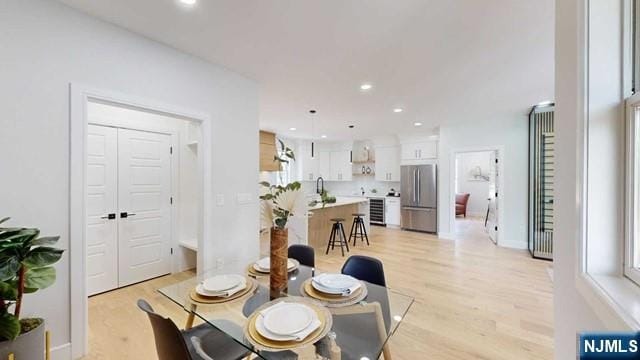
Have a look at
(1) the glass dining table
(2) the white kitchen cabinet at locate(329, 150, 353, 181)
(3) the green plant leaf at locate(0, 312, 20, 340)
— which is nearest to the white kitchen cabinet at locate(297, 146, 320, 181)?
(2) the white kitchen cabinet at locate(329, 150, 353, 181)

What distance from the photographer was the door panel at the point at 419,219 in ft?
20.8

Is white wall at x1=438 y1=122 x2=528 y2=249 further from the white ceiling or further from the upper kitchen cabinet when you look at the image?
the upper kitchen cabinet

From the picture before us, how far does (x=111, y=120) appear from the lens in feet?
10.2

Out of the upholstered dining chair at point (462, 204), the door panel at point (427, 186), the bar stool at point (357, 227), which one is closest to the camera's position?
the bar stool at point (357, 227)

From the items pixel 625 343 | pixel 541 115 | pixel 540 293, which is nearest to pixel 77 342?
pixel 625 343

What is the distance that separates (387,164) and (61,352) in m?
7.03

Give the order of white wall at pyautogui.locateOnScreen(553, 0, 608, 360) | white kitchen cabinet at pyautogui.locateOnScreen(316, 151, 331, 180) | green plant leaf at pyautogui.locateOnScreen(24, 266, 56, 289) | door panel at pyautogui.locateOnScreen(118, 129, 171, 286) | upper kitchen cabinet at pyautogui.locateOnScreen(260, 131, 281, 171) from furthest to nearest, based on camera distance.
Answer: white kitchen cabinet at pyautogui.locateOnScreen(316, 151, 331, 180) → upper kitchen cabinet at pyautogui.locateOnScreen(260, 131, 281, 171) → door panel at pyautogui.locateOnScreen(118, 129, 171, 286) → green plant leaf at pyautogui.locateOnScreen(24, 266, 56, 289) → white wall at pyautogui.locateOnScreen(553, 0, 608, 360)

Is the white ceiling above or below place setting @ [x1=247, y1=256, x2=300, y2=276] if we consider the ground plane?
above

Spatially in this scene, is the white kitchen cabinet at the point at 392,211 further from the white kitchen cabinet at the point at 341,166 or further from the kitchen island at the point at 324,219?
the white kitchen cabinet at the point at 341,166

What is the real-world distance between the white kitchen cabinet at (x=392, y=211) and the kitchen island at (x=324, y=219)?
1308 millimetres

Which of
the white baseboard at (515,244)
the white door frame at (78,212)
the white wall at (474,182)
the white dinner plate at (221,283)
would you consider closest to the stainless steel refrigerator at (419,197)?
the white baseboard at (515,244)

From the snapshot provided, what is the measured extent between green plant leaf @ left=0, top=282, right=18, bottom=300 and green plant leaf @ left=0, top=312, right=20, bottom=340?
84mm

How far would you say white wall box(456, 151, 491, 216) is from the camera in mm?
8906

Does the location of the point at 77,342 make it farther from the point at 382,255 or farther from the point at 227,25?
the point at 382,255
